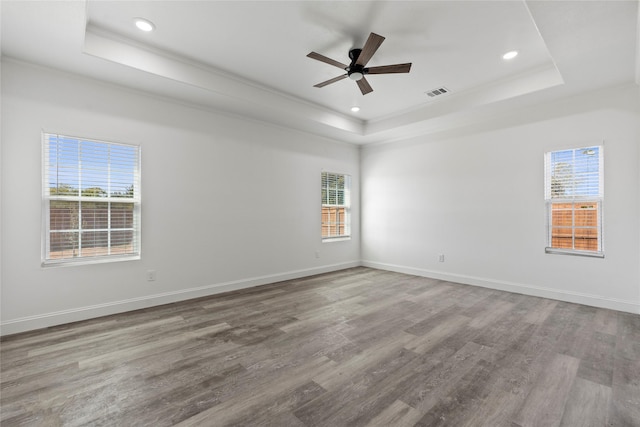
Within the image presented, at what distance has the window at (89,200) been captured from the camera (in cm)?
315

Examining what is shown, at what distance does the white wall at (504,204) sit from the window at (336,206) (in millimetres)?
457

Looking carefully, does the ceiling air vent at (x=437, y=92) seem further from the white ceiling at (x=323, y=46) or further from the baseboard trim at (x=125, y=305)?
the baseboard trim at (x=125, y=305)

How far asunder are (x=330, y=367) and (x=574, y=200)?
408cm

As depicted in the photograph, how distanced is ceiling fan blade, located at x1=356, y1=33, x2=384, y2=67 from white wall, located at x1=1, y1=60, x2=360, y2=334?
7.76ft

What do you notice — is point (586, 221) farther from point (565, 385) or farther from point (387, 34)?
point (387, 34)

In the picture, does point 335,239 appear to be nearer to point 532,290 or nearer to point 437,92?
point 437,92

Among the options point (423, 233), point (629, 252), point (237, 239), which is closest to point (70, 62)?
point (237, 239)

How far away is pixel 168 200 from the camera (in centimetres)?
392

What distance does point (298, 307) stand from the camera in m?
3.71

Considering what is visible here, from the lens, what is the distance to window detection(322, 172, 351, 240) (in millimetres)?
5992

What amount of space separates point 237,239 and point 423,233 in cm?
345

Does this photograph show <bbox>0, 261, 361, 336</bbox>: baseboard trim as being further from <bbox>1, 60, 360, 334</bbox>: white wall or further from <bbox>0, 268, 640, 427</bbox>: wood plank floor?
<bbox>0, 268, 640, 427</bbox>: wood plank floor

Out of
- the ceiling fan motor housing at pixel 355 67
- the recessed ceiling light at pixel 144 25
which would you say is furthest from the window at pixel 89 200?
the ceiling fan motor housing at pixel 355 67

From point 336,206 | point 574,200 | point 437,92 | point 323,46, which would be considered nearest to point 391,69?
point 323,46
